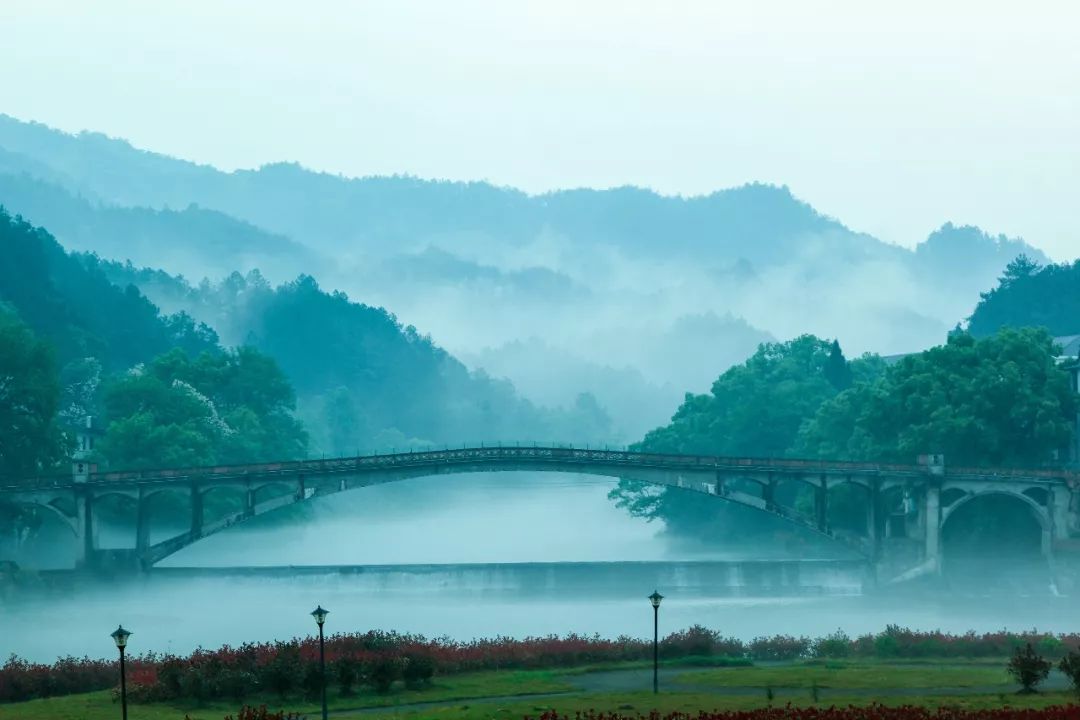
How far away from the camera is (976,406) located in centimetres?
10888

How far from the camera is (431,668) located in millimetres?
54906

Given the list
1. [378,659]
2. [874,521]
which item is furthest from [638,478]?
[378,659]

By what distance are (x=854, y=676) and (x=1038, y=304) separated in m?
147

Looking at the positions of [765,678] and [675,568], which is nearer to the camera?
[765,678]

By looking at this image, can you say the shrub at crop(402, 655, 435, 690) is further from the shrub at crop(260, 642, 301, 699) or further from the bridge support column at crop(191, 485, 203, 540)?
the bridge support column at crop(191, 485, 203, 540)

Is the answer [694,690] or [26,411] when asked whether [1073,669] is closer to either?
[694,690]

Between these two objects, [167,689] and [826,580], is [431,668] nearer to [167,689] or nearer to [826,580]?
[167,689]

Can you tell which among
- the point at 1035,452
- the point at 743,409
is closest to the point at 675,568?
the point at 1035,452

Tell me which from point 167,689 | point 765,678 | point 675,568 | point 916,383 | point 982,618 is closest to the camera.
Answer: point 167,689

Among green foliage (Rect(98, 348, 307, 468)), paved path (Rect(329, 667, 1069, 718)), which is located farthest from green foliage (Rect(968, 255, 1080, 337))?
paved path (Rect(329, 667, 1069, 718))

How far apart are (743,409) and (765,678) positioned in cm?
8707

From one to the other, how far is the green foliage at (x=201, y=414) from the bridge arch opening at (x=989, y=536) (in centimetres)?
5218

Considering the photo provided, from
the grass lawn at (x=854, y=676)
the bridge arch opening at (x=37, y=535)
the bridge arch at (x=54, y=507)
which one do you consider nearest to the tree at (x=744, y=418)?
the bridge arch opening at (x=37, y=535)

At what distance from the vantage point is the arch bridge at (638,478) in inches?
3991
